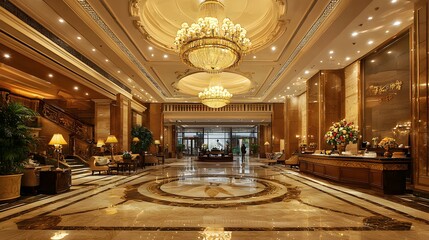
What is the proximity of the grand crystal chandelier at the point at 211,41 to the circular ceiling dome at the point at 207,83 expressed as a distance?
7.73 metres

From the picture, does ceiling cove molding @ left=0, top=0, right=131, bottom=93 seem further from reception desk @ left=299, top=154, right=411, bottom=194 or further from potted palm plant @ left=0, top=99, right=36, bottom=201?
reception desk @ left=299, top=154, right=411, bottom=194

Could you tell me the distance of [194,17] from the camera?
8086mm

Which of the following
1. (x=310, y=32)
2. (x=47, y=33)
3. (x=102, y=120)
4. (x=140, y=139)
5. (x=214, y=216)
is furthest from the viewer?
(x=140, y=139)

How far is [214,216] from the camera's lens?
413cm

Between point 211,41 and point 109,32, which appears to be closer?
point 211,41

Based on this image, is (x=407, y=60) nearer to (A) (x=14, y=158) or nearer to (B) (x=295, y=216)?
(B) (x=295, y=216)

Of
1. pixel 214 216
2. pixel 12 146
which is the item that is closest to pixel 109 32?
pixel 12 146

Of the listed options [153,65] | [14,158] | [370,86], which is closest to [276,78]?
[370,86]

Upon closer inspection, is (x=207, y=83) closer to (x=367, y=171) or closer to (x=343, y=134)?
(x=343, y=134)

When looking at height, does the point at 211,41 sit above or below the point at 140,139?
above

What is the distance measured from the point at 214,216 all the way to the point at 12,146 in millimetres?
4238

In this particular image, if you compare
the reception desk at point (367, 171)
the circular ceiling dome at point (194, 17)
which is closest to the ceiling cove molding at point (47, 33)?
the circular ceiling dome at point (194, 17)

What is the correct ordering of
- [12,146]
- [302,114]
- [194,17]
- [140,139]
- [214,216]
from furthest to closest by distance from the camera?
[302,114]
[140,139]
[194,17]
[12,146]
[214,216]

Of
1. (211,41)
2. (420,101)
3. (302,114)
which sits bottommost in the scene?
(420,101)
